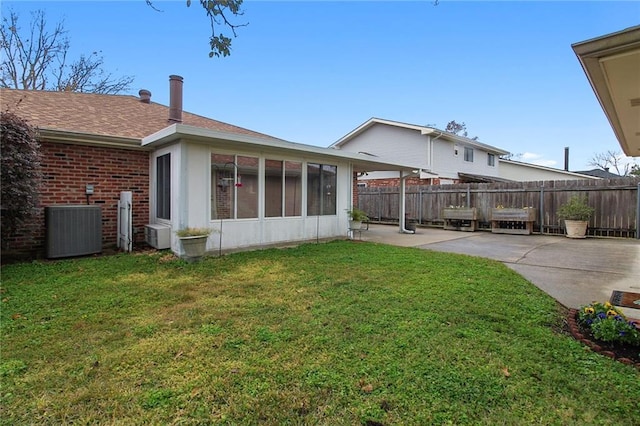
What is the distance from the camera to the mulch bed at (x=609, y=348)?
9.10 ft

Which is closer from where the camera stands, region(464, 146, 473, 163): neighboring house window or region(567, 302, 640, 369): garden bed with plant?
region(567, 302, 640, 369): garden bed with plant

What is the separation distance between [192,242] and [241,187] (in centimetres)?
174

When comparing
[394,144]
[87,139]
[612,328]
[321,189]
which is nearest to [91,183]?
[87,139]

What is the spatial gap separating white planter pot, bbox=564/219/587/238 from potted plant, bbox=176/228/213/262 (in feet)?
36.3

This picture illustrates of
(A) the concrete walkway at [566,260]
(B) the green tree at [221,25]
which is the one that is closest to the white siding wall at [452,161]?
(A) the concrete walkway at [566,260]

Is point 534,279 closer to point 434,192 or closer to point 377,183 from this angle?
point 434,192

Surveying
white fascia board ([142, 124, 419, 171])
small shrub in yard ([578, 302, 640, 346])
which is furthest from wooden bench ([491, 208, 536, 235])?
small shrub in yard ([578, 302, 640, 346])

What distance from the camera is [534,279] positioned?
5.39 metres

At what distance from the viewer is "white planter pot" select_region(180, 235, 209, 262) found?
596 centimetres

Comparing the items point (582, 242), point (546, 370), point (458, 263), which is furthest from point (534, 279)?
point (582, 242)

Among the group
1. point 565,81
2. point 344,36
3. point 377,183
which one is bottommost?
point 377,183

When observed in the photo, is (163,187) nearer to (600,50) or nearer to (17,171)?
(17,171)

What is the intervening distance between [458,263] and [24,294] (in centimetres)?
674

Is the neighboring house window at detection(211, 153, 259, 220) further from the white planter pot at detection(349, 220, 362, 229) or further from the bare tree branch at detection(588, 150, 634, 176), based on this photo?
the bare tree branch at detection(588, 150, 634, 176)
